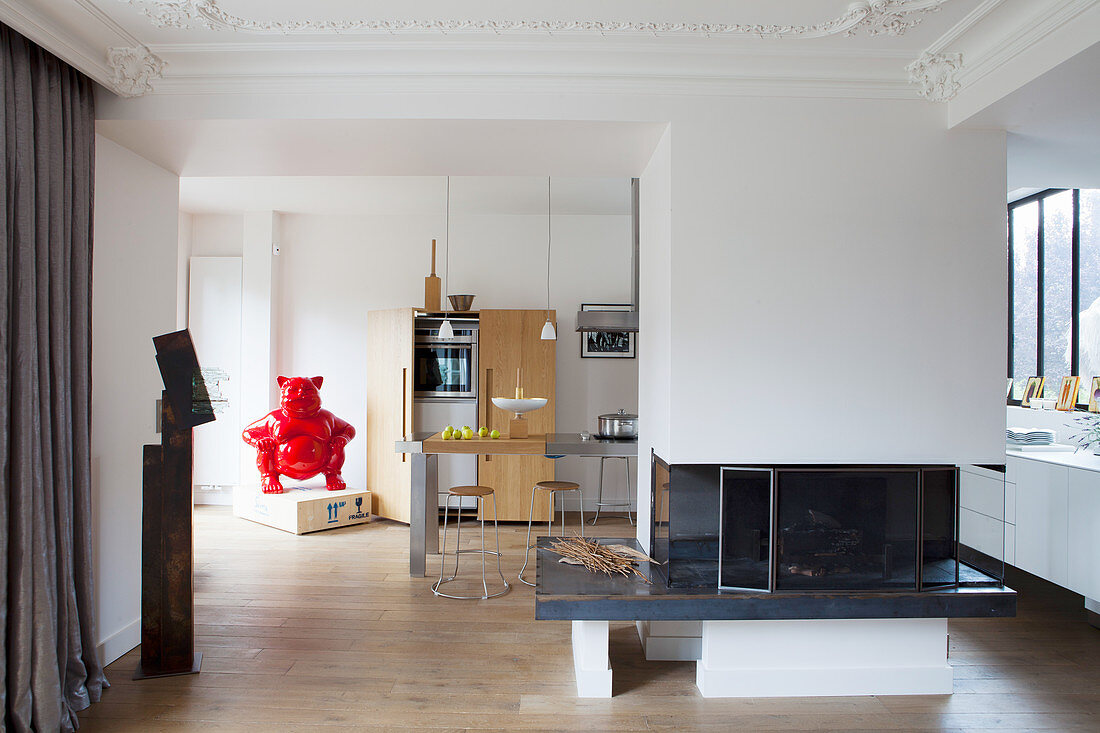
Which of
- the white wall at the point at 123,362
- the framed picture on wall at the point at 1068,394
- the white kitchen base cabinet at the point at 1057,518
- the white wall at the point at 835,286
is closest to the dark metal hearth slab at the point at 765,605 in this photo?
the white wall at the point at 835,286

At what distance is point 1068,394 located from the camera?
14.7 ft

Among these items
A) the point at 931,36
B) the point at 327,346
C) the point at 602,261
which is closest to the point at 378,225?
the point at 327,346

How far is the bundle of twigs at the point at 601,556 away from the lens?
9.52 feet

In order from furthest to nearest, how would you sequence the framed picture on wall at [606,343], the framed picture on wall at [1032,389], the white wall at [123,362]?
the framed picture on wall at [606,343] → the framed picture on wall at [1032,389] → the white wall at [123,362]

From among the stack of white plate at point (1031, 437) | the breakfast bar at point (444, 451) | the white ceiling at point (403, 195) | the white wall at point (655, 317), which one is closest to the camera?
the white wall at point (655, 317)

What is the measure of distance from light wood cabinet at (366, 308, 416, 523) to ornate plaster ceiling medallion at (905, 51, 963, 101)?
13.1ft

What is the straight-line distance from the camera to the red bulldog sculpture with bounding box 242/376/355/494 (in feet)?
18.4

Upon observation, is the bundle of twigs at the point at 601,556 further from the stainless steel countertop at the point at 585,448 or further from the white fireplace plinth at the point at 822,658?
the stainless steel countertop at the point at 585,448

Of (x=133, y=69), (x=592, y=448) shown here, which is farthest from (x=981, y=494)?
(x=133, y=69)

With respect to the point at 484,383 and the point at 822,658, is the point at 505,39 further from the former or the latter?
the point at 484,383

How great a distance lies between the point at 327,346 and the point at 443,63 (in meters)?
Result: 4.08

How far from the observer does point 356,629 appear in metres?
3.41

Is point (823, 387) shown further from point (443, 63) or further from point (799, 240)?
point (443, 63)

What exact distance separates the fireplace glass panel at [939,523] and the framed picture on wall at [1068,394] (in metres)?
2.46
